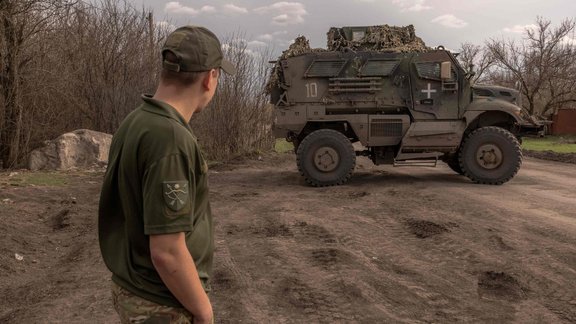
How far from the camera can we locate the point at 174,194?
1.57 meters

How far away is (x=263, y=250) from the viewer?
553 centimetres

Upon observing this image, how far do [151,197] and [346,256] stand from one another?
384 cm

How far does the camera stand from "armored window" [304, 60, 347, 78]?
980 centimetres

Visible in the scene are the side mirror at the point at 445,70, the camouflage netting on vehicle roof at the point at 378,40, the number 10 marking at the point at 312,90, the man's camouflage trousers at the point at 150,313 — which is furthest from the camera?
the camouflage netting on vehicle roof at the point at 378,40

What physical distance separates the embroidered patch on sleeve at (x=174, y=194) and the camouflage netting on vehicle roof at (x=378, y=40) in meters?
8.97

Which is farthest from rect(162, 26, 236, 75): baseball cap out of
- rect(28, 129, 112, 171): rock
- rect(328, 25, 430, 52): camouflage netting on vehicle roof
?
rect(28, 129, 112, 171): rock

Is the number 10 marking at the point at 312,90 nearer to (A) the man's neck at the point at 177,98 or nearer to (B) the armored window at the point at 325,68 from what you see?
(B) the armored window at the point at 325,68

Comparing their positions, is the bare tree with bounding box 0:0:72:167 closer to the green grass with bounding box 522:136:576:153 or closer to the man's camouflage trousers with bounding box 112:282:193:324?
the man's camouflage trousers with bounding box 112:282:193:324

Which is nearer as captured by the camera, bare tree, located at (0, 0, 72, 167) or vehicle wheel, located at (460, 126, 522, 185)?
vehicle wheel, located at (460, 126, 522, 185)

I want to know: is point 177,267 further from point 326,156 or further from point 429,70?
point 429,70

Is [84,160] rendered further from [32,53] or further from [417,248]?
[417,248]

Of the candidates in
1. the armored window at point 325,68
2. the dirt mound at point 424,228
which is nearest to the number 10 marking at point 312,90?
the armored window at point 325,68

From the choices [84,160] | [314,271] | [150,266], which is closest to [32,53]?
[84,160]

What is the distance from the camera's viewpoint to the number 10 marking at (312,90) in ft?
32.3
